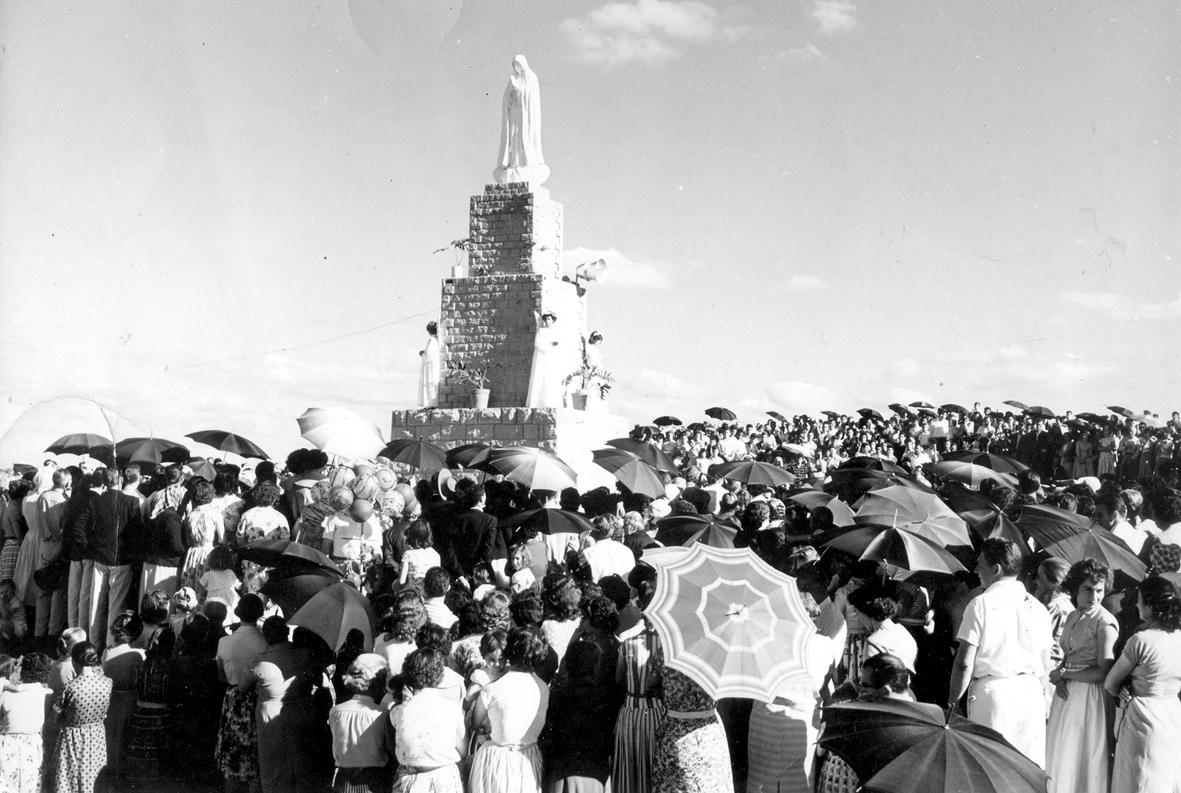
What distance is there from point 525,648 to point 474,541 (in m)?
3.45

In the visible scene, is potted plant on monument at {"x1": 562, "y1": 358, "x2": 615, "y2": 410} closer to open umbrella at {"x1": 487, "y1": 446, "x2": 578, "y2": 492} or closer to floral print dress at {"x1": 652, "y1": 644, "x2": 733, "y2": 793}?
→ open umbrella at {"x1": 487, "y1": 446, "x2": 578, "y2": 492}

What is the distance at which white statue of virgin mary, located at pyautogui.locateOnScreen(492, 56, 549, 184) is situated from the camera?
2227 centimetres

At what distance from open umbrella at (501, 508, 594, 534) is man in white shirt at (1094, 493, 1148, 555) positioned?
351 centimetres

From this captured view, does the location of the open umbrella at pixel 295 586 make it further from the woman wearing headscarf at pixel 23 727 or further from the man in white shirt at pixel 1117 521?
the man in white shirt at pixel 1117 521

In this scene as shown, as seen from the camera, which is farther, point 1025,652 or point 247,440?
point 247,440

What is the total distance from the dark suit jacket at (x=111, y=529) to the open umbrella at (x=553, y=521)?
3.07m

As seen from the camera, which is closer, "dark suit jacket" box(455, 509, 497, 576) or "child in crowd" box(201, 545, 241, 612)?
"child in crowd" box(201, 545, 241, 612)

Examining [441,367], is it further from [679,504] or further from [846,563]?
[846,563]

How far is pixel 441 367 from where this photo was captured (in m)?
21.7

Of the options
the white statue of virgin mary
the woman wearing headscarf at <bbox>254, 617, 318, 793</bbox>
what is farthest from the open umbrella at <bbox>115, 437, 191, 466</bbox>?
the white statue of virgin mary

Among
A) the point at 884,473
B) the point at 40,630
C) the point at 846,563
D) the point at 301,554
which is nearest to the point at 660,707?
the point at 846,563

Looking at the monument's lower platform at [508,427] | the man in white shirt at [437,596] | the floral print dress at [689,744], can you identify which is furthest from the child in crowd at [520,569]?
the monument's lower platform at [508,427]

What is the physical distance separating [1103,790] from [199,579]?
5853 mm

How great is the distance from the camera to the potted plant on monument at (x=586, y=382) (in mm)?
21562
